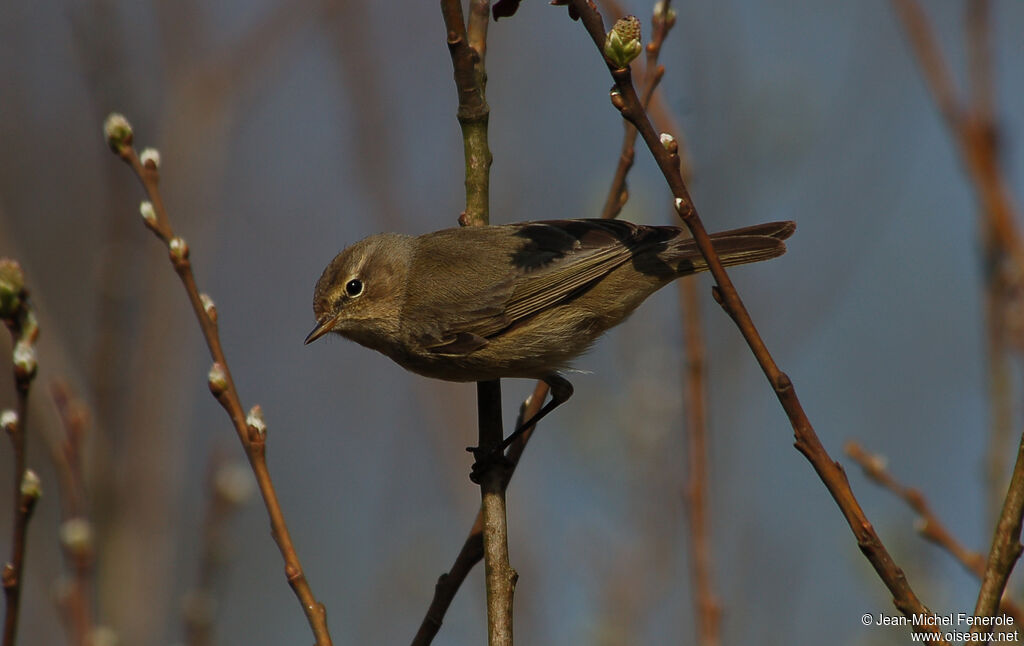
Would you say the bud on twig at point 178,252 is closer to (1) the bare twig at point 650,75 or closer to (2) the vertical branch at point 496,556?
(2) the vertical branch at point 496,556

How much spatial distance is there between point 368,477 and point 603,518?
514 centimetres

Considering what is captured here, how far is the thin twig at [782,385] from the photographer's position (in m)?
2.22

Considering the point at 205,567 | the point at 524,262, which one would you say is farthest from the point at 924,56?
the point at 205,567

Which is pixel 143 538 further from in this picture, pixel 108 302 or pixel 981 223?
pixel 981 223

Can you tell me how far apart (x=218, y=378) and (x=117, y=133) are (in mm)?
800

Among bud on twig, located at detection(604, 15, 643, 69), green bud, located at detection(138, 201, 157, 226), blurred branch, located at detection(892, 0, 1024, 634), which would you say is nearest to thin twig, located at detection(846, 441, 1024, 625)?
blurred branch, located at detection(892, 0, 1024, 634)

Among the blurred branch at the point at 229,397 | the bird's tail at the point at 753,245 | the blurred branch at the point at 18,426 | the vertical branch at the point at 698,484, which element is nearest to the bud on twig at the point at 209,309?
the blurred branch at the point at 229,397

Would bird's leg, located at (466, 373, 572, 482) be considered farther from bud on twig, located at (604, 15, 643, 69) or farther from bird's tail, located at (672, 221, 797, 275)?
bud on twig, located at (604, 15, 643, 69)

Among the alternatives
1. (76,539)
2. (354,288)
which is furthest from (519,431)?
(76,539)

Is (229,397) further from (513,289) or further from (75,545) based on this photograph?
(513,289)

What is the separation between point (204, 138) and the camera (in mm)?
5438

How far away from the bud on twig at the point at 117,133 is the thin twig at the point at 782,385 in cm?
136

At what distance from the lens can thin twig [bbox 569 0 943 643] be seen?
2.22 m

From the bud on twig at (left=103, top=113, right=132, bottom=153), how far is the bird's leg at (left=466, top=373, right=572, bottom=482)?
1515mm
